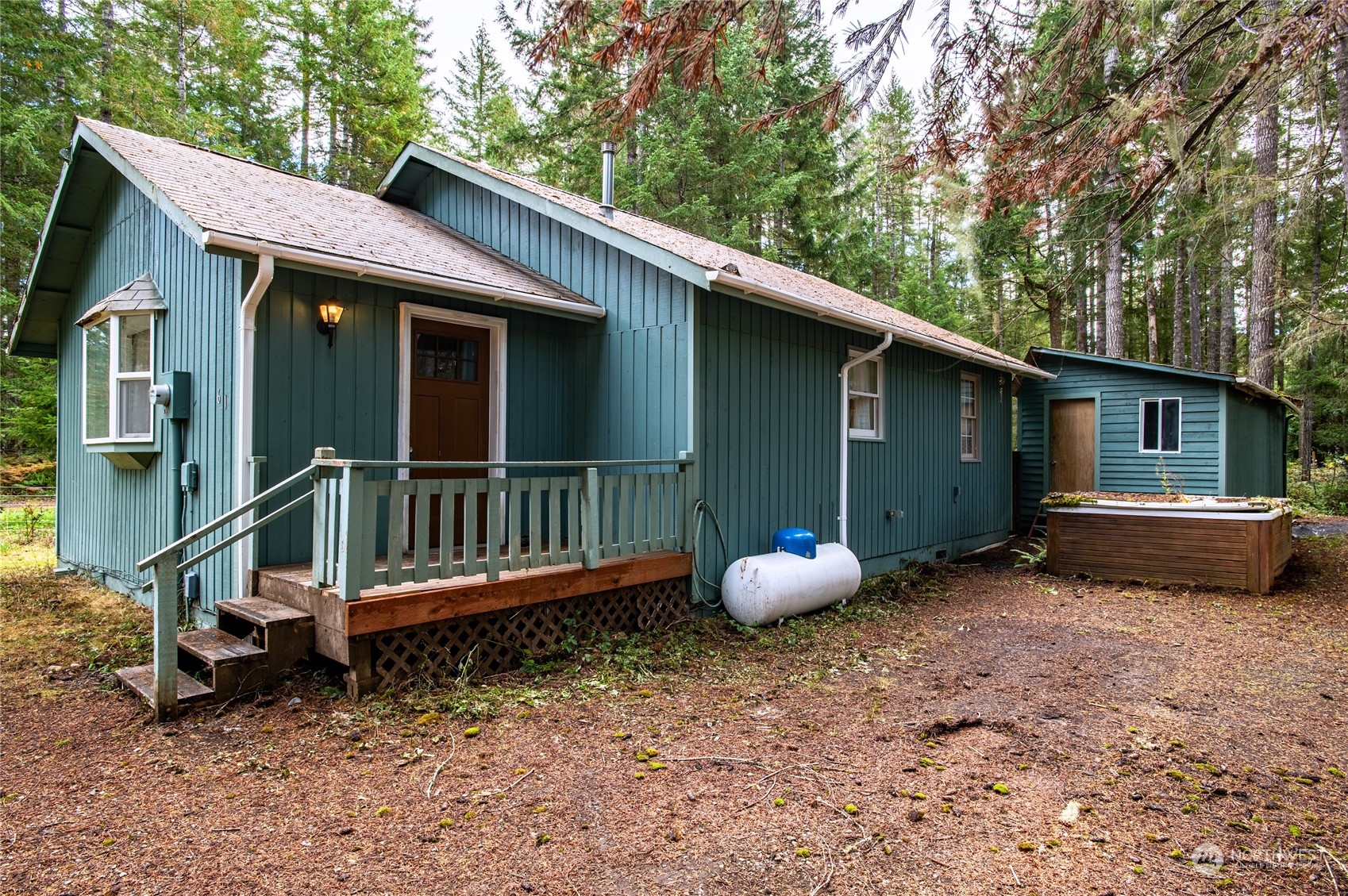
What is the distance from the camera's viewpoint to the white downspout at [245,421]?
15.7ft

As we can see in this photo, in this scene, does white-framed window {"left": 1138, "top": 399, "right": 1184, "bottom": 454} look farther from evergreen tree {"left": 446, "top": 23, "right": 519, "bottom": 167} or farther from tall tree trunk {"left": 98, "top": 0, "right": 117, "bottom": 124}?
tall tree trunk {"left": 98, "top": 0, "right": 117, "bottom": 124}

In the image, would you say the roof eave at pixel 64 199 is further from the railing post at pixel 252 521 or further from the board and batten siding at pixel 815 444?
the board and batten siding at pixel 815 444

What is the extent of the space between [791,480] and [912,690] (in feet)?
8.91

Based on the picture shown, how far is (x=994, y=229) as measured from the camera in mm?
16734

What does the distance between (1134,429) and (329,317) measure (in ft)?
37.8

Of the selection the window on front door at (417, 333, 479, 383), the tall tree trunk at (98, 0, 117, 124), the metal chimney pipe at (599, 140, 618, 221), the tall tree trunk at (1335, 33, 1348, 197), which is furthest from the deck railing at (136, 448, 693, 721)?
the tall tree trunk at (98, 0, 117, 124)

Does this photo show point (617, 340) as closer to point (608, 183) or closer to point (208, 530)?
point (608, 183)

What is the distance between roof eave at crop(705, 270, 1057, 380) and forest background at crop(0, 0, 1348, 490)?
109 cm

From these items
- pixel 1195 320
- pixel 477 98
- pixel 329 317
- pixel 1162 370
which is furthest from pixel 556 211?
pixel 1195 320

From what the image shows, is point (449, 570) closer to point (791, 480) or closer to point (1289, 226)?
point (791, 480)

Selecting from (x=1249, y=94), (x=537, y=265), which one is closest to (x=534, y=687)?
(x=537, y=265)

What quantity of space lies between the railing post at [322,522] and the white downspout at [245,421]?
1.11 metres

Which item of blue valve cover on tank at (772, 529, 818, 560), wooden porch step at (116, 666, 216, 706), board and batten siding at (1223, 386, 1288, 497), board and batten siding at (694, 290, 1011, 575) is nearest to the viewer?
wooden porch step at (116, 666, 216, 706)

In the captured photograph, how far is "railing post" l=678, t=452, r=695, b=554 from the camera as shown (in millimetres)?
5719
